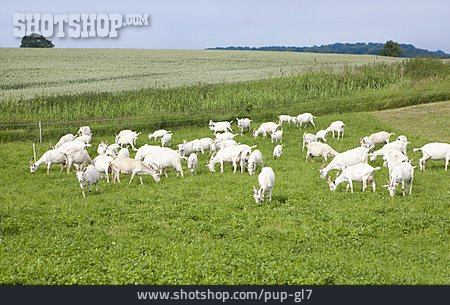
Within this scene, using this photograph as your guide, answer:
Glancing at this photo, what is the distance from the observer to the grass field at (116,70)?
43.1 metres

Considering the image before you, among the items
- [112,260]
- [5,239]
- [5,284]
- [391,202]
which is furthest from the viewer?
[391,202]

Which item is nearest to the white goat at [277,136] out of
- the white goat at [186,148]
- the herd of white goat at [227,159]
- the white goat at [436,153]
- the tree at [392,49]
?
the herd of white goat at [227,159]

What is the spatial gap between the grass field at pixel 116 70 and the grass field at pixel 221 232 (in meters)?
21.8

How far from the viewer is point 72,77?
48312 mm

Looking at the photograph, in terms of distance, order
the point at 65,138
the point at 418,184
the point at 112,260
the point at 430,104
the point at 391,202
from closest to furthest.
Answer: the point at 112,260 → the point at 391,202 → the point at 418,184 → the point at 65,138 → the point at 430,104

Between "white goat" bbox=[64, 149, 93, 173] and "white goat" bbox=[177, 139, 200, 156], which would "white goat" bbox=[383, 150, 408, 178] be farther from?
"white goat" bbox=[64, 149, 93, 173]

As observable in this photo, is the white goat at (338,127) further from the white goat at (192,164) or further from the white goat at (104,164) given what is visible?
the white goat at (104,164)

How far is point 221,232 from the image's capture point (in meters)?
14.2

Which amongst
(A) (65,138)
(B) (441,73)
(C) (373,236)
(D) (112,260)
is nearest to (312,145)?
(C) (373,236)

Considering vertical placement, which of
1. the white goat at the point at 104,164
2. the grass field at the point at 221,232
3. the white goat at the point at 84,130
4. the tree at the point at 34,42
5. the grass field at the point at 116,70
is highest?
the tree at the point at 34,42

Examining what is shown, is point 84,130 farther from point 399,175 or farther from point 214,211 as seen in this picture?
point 399,175

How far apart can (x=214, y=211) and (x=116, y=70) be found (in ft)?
135

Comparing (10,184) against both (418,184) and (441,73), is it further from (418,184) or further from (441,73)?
(441,73)

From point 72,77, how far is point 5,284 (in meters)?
40.6
